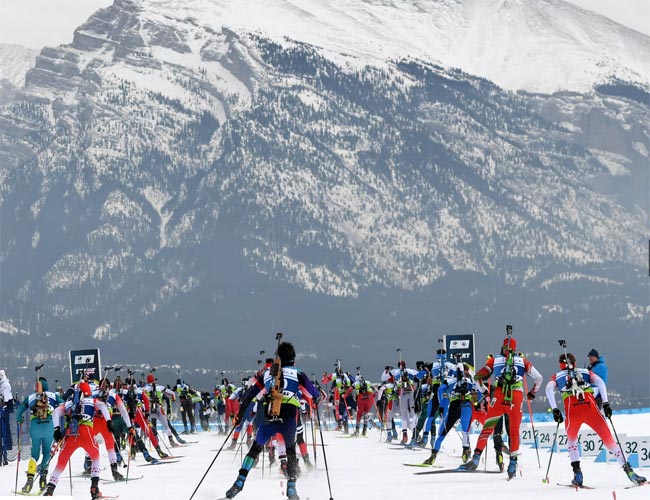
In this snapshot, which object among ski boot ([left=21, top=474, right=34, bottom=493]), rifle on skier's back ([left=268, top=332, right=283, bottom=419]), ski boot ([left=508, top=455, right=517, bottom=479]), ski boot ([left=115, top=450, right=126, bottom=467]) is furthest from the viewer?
ski boot ([left=115, top=450, right=126, bottom=467])

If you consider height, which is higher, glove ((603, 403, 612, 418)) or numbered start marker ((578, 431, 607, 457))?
glove ((603, 403, 612, 418))

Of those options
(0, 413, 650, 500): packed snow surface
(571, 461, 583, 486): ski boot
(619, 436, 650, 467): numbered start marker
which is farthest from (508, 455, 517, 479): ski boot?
(619, 436, 650, 467): numbered start marker

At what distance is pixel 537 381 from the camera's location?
2241cm

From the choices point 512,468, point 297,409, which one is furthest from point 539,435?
point 297,409

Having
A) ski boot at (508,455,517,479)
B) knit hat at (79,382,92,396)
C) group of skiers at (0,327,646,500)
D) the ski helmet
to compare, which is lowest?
ski boot at (508,455,517,479)

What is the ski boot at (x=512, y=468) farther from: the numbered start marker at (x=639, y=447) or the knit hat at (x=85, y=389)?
the knit hat at (x=85, y=389)

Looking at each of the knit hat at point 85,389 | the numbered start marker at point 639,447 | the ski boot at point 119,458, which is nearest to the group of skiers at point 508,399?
the numbered start marker at point 639,447

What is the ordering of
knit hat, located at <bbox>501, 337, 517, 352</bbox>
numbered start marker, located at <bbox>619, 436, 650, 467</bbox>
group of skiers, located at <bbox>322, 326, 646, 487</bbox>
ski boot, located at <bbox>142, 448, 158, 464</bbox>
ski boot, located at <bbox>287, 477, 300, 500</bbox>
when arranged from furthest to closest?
ski boot, located at <bbox>142, 448, 158, 464</bbox>
numbered start marker, located at <bbox>619, 436, 650, 467</bbox>
knit hat, located at <bbox>501, 337, 517, 352</bbox>
group of skiers, located at <bbox>322, 326, 646, 487</bbox>
ski boot, located at <bbox>287, 477, 300, 500</bbox>

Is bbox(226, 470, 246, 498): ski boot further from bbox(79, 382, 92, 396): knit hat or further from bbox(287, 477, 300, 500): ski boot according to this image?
bbox(79, 382, 92, 396): knit hat

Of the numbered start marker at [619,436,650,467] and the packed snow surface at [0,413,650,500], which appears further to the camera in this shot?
the numbered start marker at [619,436,650,467]

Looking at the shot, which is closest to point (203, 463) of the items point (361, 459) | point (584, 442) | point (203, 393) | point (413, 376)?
point (361, 459)

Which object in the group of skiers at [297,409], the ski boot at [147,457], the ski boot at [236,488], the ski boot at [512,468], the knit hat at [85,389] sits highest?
the knit hat at [85,389]

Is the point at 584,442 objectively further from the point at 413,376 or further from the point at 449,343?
the point at 449,343

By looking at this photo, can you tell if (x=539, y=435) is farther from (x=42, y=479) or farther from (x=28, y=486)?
(x=28, y=486)
